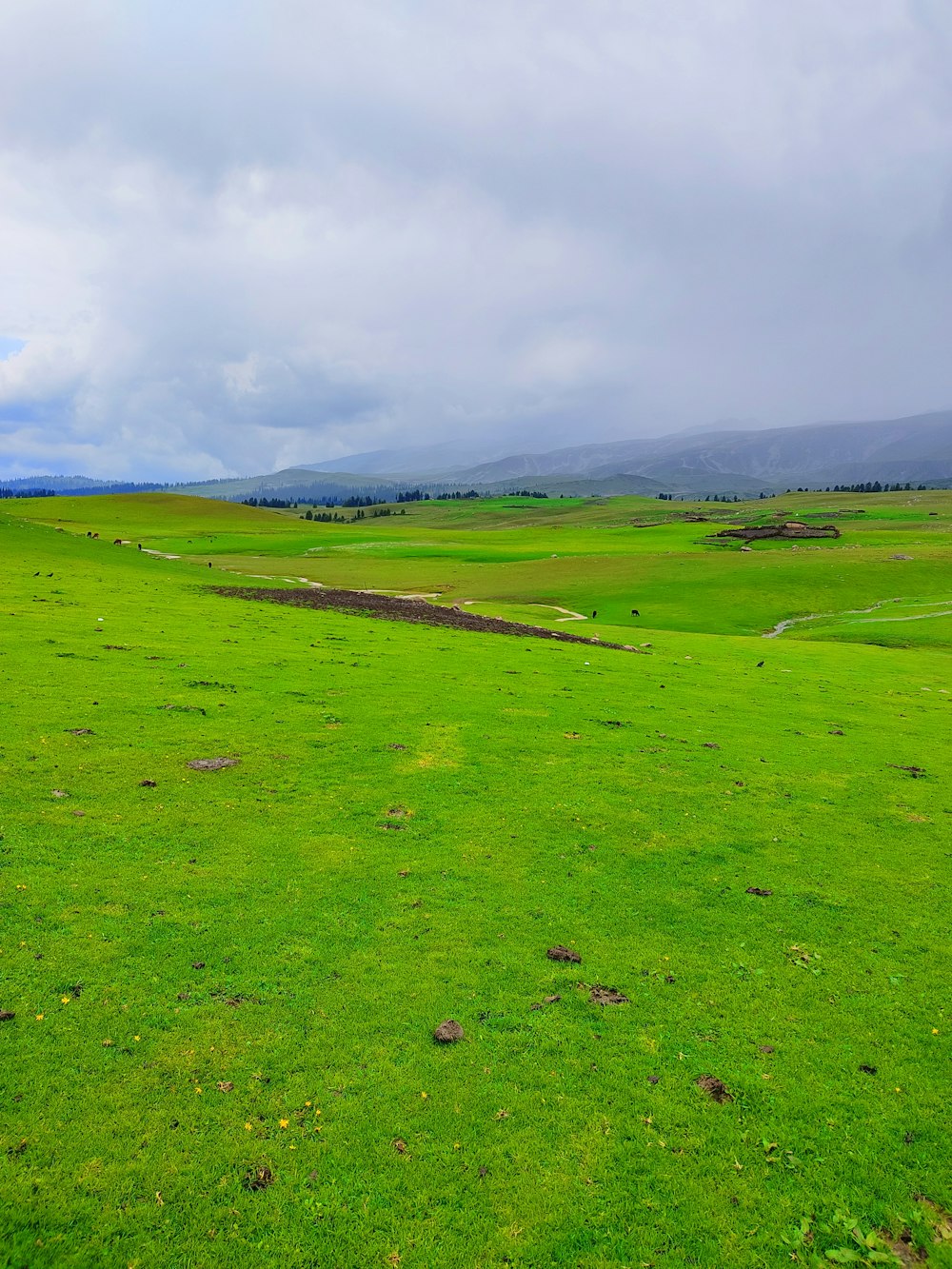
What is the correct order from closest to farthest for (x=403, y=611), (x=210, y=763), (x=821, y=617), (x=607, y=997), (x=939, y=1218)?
(x=939, y=1218) → (x=607, y=997) → (x=210, y=763) → (x=403, y=611) → (x=821, y=617)

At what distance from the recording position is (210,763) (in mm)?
14828

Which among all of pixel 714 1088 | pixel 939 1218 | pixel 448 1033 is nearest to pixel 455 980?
pixel 448 1033

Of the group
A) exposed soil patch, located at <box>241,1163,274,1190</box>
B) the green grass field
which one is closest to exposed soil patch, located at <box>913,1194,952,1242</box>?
the green grass field

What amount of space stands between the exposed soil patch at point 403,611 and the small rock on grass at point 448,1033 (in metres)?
30.0

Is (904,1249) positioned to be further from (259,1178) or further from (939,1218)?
(259,1178)

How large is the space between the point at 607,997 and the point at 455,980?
2.06 meters

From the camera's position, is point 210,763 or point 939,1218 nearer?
point 939,1218

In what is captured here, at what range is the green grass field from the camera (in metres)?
5.82

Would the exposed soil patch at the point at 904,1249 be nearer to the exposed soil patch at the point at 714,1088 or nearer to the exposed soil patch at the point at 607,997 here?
the exposed soil patch at the point at 714,1088

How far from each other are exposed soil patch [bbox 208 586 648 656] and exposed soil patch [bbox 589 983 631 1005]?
28.6 m

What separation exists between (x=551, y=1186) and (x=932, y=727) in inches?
917

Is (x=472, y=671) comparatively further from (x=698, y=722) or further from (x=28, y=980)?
(x=28, y=980)

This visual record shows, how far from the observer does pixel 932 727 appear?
2306cm

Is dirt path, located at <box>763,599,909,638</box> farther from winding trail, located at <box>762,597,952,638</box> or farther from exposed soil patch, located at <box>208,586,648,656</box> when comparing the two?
exposed soil patch, located at <box>208,586,648,656</box>
